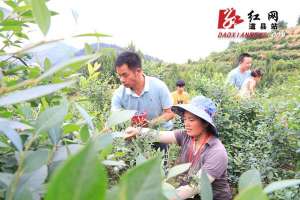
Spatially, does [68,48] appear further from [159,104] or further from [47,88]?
[159,104]

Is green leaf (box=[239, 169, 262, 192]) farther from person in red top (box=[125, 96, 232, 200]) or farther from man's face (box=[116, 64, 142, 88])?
man's face (box=[116, 64, 142, 88])

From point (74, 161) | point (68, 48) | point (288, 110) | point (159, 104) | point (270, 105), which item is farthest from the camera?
point (270, 105)

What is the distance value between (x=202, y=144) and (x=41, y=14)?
2.03m

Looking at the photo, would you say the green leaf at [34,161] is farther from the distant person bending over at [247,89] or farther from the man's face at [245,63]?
the man's face at [245,63]

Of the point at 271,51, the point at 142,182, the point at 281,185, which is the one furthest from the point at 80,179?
the point at 271,51

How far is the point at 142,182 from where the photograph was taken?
25cm

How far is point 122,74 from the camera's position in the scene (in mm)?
3385

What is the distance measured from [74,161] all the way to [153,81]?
319 centimetres

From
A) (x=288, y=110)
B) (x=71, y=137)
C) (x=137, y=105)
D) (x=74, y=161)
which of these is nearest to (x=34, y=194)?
(x=74, y=161)

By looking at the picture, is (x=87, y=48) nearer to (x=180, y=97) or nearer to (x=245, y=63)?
(x=180, y=97)

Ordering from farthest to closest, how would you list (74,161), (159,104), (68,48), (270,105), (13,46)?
(270,105)
(159,104)
(13,46)
(68,48)
(74,161)

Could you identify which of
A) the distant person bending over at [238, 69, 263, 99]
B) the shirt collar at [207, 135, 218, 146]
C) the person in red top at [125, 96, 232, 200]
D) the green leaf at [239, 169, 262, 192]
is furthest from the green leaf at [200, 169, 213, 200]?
the distant person bending over at [238, 69, 263, 99]

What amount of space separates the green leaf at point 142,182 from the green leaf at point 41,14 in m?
0.20

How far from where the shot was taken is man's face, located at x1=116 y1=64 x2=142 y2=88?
3.39 meters
